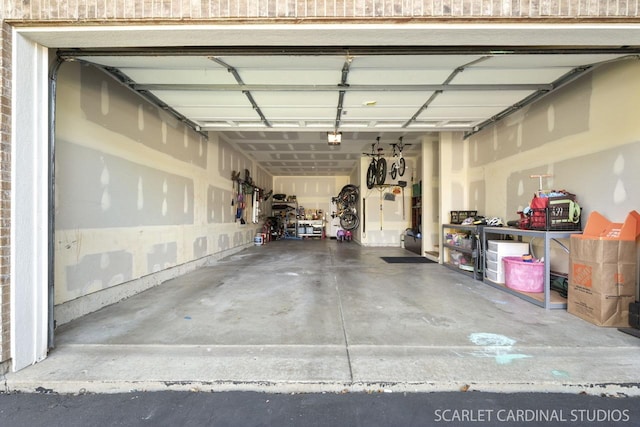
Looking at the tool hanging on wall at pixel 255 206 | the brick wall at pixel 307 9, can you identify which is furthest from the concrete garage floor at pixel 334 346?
the tool hanging on wall at pixel 255 206

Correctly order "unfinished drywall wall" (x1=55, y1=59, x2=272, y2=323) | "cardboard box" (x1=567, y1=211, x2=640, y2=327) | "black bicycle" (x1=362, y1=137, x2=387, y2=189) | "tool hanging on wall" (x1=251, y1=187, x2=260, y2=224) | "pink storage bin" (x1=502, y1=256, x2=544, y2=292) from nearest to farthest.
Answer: "cardboard box" (x1=567, y1=211, x2=640, y2=327), "unfinished drywall wall" (x1=55, y1=59, x2=272, y2=323), "pink storage bin" (x1=502, y1=256, x2=544, y2=292), "black bicycle" (x1=362, y1=137, x2=387, y2=189), "tool hanging on wall" (x1=251, y1=187, x2=260, y2=224)

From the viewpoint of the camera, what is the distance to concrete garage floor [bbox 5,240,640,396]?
1.72 m

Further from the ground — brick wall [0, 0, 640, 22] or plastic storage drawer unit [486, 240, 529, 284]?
brick wall [0, 0, 640, 22]

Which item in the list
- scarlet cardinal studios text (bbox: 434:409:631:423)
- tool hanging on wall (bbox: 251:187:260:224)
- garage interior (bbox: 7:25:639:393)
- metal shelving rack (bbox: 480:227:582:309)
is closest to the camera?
scarlet cardinal studios text (bbox: 434:409:631:423)

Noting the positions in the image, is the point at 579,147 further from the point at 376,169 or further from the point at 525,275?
the point at 376,169

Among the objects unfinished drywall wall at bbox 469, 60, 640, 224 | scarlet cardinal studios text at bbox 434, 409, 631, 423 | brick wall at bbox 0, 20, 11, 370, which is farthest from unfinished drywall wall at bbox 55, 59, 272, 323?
unfinished drywall wall at bbox 469, 60, 640, 224

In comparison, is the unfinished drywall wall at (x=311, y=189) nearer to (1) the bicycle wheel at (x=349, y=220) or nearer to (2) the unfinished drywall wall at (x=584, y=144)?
(1) the bicycle wheel at (x=349, y=220)

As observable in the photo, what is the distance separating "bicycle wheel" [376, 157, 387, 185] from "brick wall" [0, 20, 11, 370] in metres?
7.69

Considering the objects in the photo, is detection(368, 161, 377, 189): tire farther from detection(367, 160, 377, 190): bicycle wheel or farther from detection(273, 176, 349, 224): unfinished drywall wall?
detection(273, 176, 349, 224): unfinished drywall wall

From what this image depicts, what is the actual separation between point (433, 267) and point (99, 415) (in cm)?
539

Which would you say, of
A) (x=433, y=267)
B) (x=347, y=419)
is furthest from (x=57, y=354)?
(x=433, y=267)

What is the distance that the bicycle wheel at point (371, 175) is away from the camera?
29.0ft

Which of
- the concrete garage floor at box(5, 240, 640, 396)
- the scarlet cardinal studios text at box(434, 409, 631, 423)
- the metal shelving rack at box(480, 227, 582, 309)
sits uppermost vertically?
the metal shelving rack at box(480, 227, 582, 309)

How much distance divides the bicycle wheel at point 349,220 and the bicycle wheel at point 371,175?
165cm
